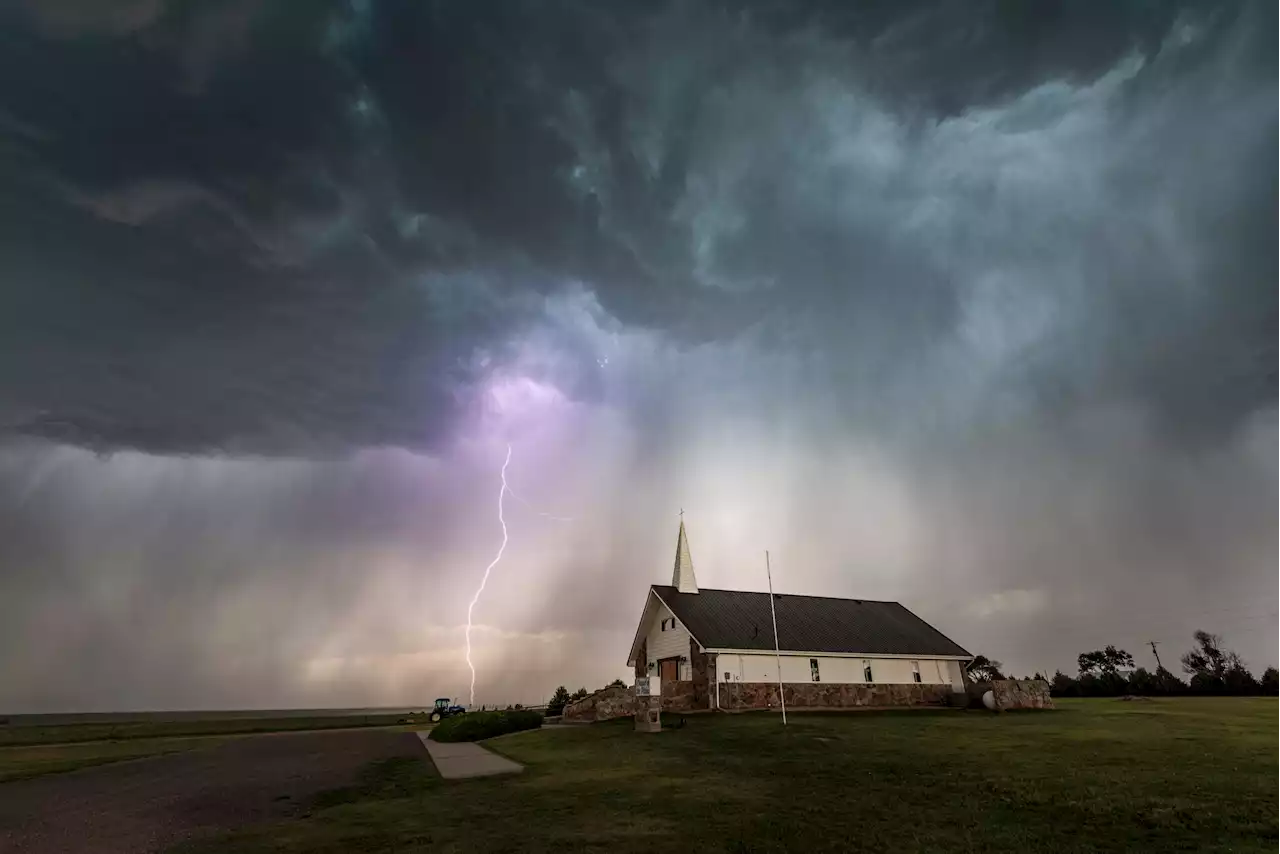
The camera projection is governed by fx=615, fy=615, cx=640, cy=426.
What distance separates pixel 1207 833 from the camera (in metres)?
10.7

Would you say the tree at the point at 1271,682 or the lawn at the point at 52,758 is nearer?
the lawn at the point at 52,758

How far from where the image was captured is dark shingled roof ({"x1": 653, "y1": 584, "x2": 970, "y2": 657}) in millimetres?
40188

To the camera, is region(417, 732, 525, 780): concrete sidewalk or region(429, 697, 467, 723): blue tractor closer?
region(417, 732, 525, 780): concrete sidewalk

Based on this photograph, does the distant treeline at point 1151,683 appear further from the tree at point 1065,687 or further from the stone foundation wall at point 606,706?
the stone foundation wall at point 606,706

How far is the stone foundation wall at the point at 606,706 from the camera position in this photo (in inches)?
1451

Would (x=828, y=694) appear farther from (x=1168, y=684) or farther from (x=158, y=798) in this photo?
(x=1168, y=684)

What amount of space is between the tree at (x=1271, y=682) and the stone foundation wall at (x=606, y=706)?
57269 millimetres

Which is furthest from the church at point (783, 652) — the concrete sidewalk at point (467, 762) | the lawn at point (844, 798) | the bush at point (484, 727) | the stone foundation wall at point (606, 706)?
the concrete sidewalk at point (467, 762)

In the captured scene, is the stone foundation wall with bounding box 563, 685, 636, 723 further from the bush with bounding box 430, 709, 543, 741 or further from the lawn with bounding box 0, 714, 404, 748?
the lawn with bounding box 0, 714, 404, 748

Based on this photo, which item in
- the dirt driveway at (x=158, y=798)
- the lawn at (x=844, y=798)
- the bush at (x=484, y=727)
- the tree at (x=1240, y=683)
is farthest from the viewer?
the tree at (x=1240, y=683)

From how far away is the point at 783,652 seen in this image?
3928 cm

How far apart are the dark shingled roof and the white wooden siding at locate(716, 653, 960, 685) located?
69cm

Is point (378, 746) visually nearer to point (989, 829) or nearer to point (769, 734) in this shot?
point (769, 734)

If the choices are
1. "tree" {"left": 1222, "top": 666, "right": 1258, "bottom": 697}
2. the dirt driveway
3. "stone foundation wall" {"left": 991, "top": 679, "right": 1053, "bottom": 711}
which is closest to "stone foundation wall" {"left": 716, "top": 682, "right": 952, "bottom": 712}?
"stone foundation wall" {"left": 991, "top": 679, "right": 1053, "bottom": 711}
